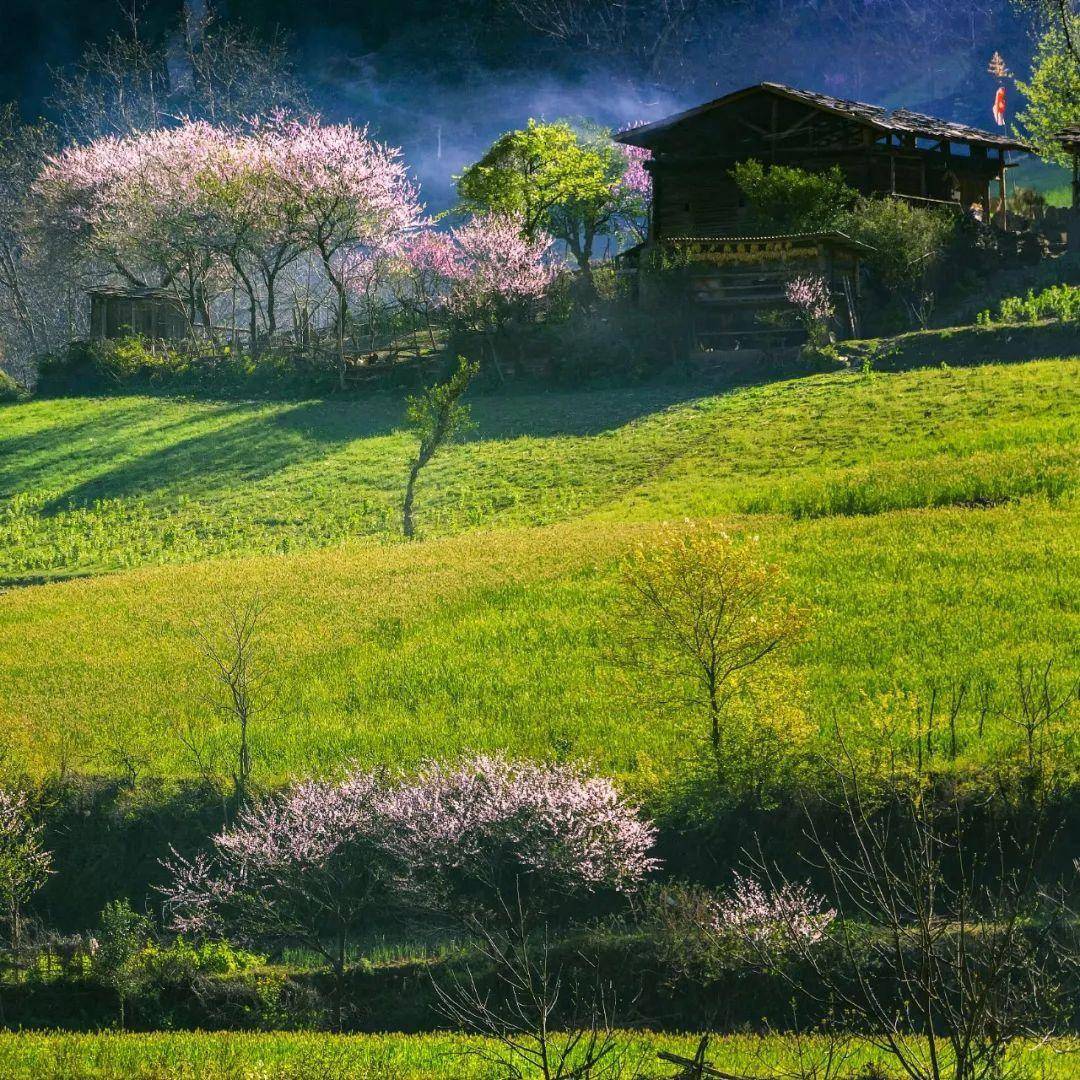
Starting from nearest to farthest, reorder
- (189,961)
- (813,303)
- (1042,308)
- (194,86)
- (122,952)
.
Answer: (189,961), (122,952), (1042,308), (813,303), (194,86)

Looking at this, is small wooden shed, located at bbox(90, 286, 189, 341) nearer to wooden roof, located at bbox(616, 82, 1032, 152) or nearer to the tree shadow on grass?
the tree shadow on grass

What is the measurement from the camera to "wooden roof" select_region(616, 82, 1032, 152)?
5838cm

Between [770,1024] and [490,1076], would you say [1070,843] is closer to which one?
[770,1024]

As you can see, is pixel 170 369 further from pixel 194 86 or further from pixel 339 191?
pixel 194 86

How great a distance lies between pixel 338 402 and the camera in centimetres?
5712

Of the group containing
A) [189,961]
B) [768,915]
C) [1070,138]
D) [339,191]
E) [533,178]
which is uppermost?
[533,178]

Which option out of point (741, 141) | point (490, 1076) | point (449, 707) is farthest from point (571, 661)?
point (741, 141)

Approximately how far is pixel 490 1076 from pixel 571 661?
1086 cm

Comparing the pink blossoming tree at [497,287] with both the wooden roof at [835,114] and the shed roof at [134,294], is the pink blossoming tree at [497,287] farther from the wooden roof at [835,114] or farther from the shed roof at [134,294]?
the shed roof at [134,294]

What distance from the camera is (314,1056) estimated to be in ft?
44.7

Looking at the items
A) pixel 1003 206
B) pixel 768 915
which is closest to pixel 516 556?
pixel 768 915

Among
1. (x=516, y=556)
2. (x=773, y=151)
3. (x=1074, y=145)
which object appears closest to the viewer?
(x=516, y=556)

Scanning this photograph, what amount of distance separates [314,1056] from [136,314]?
63.0m

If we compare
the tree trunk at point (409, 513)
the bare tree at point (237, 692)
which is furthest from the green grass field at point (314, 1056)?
the tree trunk at point (409, 513)
